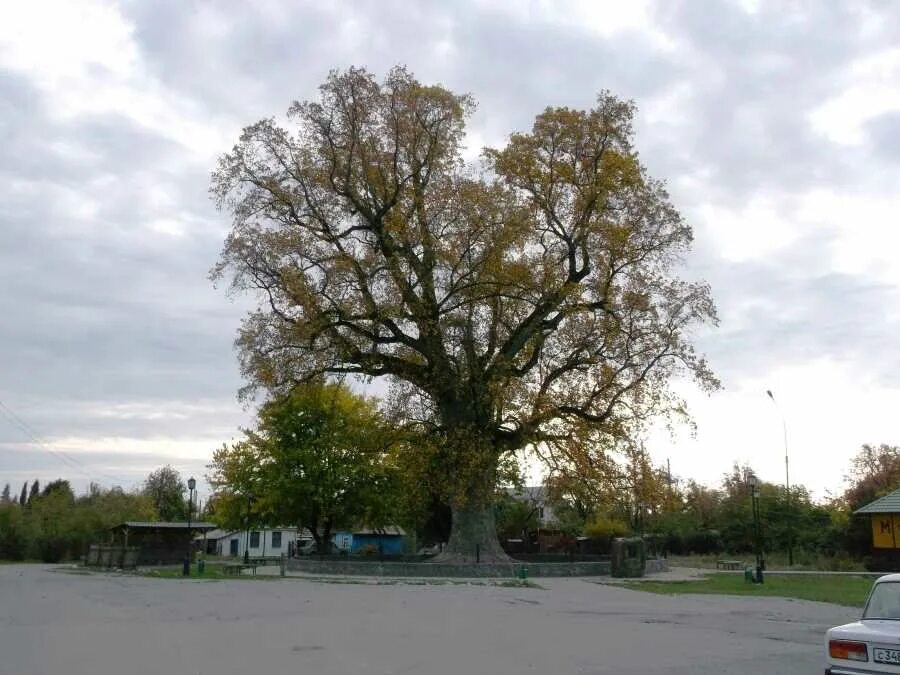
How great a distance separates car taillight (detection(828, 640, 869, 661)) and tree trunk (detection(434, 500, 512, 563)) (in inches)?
1010

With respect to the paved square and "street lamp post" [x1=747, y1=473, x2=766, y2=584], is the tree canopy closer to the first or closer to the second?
"street lamp post" [x1=747, y1=473, x2=766, y2=584]

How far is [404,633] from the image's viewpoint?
1456 cm

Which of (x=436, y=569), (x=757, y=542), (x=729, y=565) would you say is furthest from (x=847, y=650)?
(x=757, y=542)

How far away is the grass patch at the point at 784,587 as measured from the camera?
2456cm

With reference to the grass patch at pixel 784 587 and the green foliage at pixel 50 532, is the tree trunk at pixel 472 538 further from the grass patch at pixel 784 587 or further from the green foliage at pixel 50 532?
the green foliage at pixel 50 532

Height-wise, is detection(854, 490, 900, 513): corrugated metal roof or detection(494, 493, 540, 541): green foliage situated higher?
detection(854, 490, 900, 513): corrugated metal roof

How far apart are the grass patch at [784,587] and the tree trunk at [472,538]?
22.0 ft

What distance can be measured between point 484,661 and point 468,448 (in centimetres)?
2106

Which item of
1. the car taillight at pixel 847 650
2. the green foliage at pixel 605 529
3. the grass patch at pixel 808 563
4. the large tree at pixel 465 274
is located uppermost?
the large tree at pixel 465 274

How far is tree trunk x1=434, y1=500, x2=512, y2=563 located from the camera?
3409 cm

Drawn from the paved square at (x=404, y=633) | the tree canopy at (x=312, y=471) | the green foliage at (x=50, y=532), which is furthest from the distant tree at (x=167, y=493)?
the paved square at (x=404, y=633)

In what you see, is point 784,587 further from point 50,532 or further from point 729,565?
point 50,532

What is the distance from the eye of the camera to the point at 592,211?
34.2 m

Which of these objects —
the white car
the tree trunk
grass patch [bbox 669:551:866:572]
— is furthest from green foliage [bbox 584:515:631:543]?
the white car
